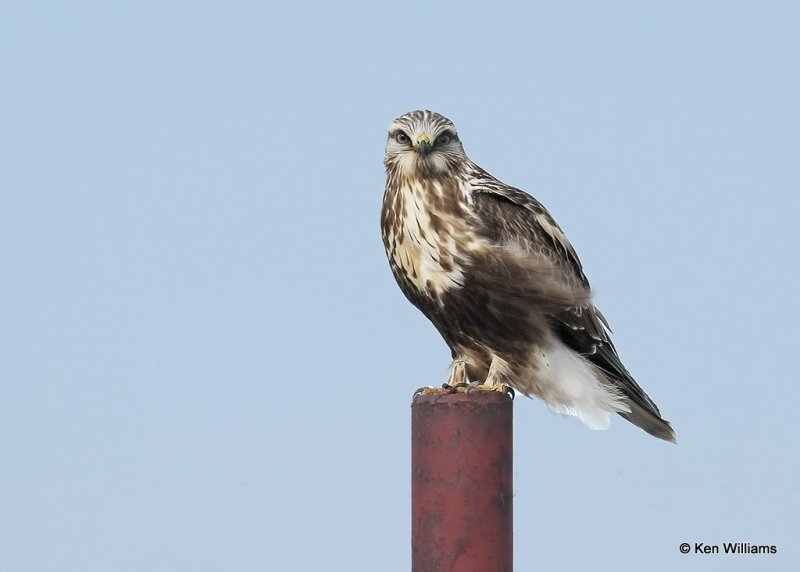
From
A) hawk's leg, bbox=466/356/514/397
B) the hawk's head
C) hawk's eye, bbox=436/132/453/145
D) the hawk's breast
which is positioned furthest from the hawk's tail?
hawk's eye, bbox=436/132/453/145

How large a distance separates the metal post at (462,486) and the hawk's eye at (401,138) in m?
2.34

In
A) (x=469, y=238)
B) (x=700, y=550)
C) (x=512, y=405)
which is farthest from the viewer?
(x=700, y=550)

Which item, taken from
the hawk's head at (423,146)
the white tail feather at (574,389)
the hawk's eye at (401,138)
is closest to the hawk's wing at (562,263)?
the white tail feather at (574,389)

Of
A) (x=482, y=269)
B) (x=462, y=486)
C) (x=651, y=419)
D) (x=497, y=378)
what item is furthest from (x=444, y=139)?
(x=462, y=486)

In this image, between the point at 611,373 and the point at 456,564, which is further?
the point at 611,373

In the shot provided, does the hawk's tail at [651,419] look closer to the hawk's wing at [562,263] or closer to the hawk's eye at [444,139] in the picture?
the hawk's wing at [562,263]

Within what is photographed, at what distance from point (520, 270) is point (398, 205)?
0.90m

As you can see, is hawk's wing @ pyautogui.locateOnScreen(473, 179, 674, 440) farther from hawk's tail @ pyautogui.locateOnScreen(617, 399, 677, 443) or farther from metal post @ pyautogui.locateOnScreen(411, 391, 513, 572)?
metal post @ pyautogui.locateOnScreen(411, 391, 513, 572)

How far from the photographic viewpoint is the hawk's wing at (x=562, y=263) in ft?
28.9

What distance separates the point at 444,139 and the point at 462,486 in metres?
2.86

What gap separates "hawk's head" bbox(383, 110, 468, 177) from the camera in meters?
8.67

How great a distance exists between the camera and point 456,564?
22.2ft

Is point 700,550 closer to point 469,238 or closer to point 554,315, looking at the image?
point 554,315

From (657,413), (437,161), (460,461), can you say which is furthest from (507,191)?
(460,461)
